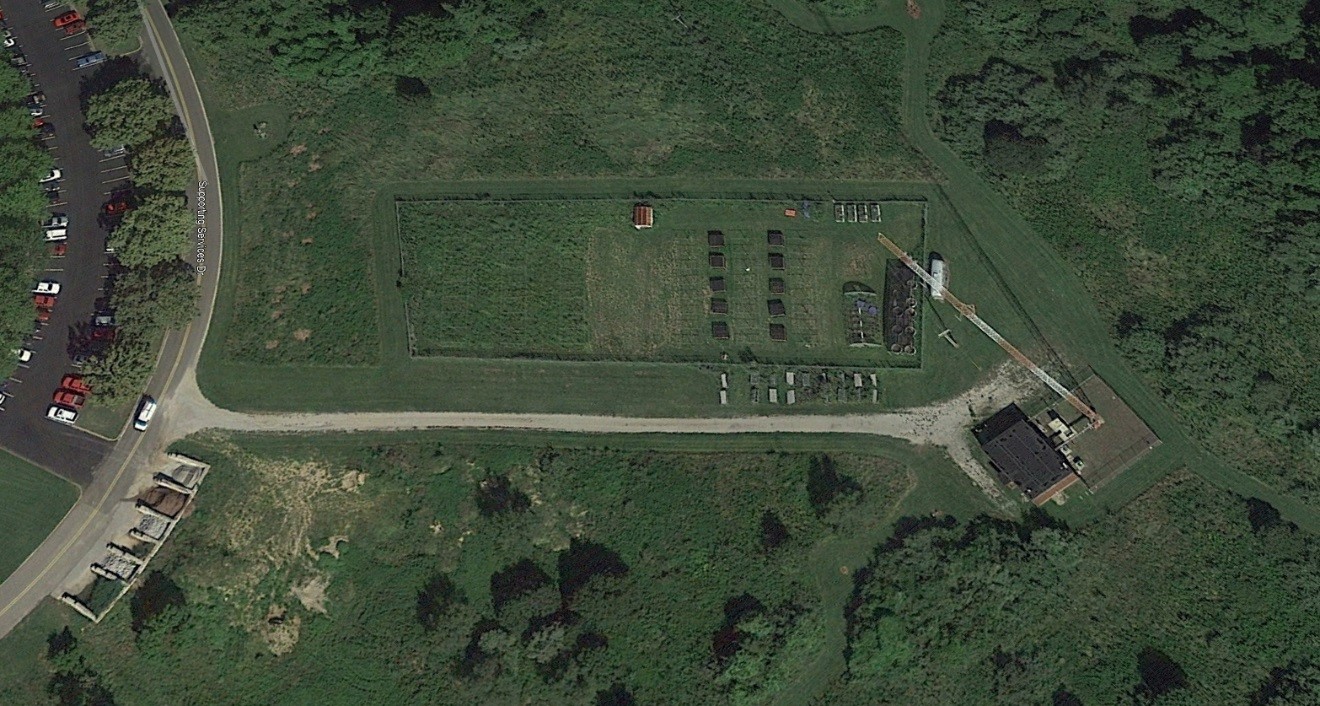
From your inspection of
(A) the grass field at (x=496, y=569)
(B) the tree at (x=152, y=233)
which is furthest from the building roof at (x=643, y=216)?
(B) the tree at (x=152, y=233)

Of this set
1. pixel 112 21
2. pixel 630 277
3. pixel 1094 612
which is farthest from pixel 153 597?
pixel 1094 612

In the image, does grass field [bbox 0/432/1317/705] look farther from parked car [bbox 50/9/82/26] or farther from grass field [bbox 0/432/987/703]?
parked car [bbox 50/9/82/26]

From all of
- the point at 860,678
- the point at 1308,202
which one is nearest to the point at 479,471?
the point at 860,678

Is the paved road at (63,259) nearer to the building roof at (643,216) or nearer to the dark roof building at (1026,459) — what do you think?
the building roof at (643,216)

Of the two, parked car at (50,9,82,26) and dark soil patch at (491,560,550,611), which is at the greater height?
parked car at (50,9,82,26)

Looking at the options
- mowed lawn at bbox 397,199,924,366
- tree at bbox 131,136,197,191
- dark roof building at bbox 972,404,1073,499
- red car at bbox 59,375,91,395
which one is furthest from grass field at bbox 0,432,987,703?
tree at bbox 131,136,197,191

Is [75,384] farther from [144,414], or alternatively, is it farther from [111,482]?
[111,482]
